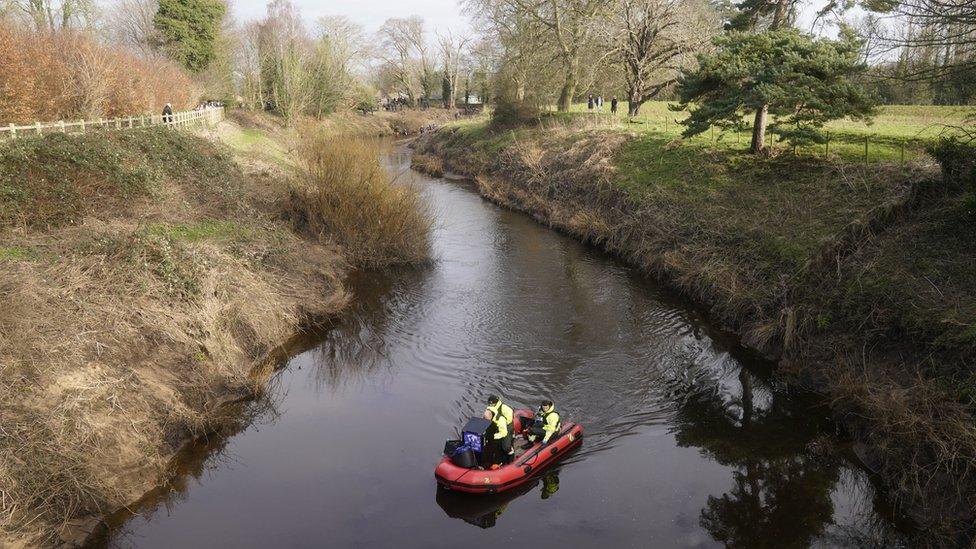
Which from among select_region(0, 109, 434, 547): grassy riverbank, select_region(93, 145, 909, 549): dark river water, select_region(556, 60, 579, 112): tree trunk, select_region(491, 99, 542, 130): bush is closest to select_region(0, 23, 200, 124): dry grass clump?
select_region(0, 109, 434, 547): grassy riverbank

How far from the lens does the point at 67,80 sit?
23172mm

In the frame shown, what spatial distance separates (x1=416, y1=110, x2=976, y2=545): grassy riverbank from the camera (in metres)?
9.74

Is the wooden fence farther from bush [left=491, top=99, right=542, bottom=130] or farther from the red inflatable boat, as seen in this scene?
bush [left=491, top=99, right=542, bottom=130]

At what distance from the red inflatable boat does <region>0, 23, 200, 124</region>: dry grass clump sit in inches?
704

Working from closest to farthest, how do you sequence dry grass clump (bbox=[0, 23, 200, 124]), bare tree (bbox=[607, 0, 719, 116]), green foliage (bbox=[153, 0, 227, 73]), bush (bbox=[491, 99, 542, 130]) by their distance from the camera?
dry grass clump (bbox=[0, 23, 200, 124]) → bare tree (bbox=[607, 0, 719, 116]) → bush (bbox=[491, 99, 542, 130]) → green foliage (bbox=[153, 0, 227, 73])

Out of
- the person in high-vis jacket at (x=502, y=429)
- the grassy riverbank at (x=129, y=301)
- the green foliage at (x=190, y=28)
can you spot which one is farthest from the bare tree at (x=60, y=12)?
the person in high-vis jacket at (x=502, y=429)

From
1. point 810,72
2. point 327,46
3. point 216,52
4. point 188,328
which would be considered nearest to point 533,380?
point 188,328

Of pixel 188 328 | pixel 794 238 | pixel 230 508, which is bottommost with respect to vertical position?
pixel 230 508

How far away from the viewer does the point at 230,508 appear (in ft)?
32.8

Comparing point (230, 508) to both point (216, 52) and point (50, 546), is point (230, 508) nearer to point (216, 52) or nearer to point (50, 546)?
point (50, 546)

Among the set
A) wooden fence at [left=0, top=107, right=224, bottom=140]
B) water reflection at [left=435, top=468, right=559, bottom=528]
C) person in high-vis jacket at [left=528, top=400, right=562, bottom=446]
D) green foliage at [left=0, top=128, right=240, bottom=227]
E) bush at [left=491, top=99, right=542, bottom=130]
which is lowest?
water reflection at [left=435, top=468, right=559, bottom=528]

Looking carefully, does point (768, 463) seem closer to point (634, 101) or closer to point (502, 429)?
point (502, 429)

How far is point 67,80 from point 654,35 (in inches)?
1031

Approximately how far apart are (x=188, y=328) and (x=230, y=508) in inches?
169
